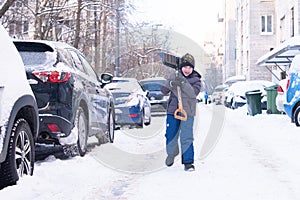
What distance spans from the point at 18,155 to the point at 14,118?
44 centimetres

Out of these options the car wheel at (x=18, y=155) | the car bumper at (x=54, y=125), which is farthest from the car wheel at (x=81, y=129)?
the car wheel at (x=18, y=155)

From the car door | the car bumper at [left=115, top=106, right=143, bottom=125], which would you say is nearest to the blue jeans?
the car door

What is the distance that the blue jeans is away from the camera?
6824 millimetres

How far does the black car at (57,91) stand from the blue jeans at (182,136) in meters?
1.35

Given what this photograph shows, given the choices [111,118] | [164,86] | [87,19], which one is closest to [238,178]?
[164,86]

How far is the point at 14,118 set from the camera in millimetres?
5207

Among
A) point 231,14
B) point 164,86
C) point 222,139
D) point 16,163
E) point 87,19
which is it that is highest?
point 231,14

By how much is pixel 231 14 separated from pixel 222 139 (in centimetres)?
7922

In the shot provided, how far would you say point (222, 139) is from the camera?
11.3 m

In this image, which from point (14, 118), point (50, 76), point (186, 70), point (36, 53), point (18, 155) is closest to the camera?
point (14, 118)

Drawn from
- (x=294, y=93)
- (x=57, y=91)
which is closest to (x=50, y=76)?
(x=57, y=91)

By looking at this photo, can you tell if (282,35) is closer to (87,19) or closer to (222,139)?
(87,19)

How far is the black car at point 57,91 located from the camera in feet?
22.7

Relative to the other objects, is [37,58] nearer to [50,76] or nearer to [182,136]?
[50,76]
